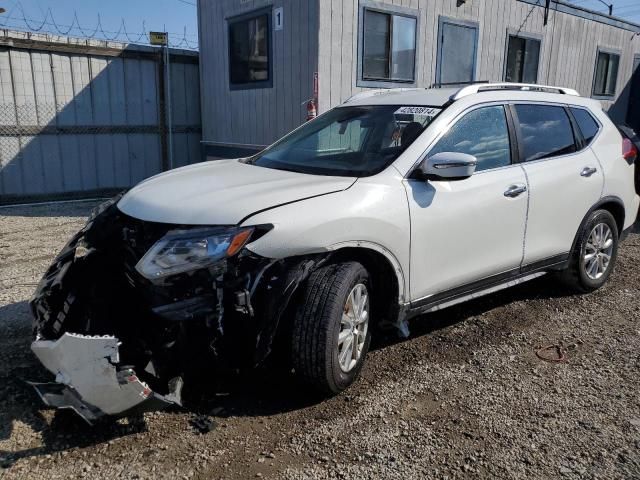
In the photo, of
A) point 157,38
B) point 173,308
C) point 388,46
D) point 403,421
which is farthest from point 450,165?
point 157,38

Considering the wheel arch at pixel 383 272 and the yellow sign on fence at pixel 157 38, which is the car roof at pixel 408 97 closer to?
the wheel arch at pixel 383 272

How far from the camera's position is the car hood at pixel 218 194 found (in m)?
2.87

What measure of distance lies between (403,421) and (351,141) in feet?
6.65

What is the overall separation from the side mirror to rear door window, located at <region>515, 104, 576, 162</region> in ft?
3.19

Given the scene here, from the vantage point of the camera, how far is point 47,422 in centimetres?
288

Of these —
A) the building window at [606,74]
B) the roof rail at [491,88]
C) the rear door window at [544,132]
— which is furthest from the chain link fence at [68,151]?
the building window at [606,74]

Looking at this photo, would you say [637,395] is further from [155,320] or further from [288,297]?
[155,320]

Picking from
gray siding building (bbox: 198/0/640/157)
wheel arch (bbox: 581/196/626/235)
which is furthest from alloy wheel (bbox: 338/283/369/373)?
gray siding building (bbox: 198/0/640/157)

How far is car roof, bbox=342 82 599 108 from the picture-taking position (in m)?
3.88

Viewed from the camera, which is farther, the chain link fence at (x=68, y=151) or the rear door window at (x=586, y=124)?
the chain link fence at (x=68, y=151)

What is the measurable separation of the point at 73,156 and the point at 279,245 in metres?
7.91

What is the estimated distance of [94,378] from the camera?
8.13ft

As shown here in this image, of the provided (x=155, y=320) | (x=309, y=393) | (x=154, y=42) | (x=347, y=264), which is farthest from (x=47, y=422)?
(x=154, y=42)

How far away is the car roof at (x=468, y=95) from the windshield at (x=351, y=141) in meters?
0.10
